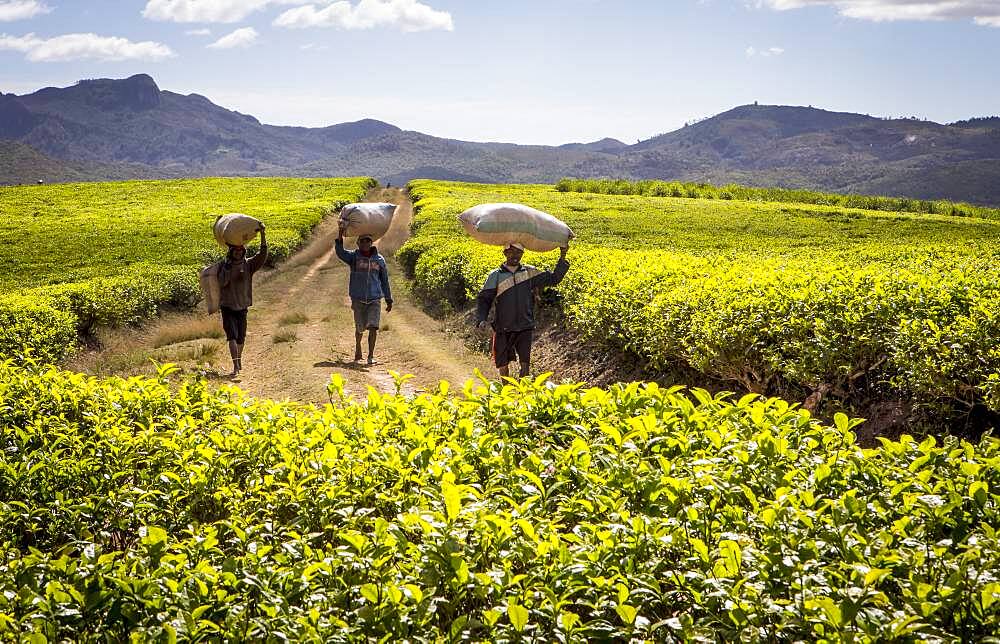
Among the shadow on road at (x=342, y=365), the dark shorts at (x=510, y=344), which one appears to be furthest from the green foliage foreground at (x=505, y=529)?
the shadow on road at (x=342, y=365)

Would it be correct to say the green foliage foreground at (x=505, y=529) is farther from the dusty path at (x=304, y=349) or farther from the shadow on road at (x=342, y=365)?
the shadow on road at (x=342, y=365)

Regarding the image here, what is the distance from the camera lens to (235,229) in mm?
12023

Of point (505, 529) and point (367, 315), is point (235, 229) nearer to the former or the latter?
point (367, 315)

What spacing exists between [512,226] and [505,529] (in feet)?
24.6

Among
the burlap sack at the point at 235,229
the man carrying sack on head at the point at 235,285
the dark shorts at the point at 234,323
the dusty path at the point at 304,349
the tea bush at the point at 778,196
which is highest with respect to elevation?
the tea bush at the point at 778,196

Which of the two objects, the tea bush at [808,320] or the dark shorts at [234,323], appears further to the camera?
the dark shorts at [234,323]

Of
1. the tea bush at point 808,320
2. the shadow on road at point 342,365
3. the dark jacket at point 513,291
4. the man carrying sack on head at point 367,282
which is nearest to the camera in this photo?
the tea bush at point 808,320

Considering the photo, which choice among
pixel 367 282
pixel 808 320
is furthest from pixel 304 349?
pixel 808 320

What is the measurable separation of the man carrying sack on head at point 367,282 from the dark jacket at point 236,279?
4.59 ft

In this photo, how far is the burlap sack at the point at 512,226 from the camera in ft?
A: 33.8

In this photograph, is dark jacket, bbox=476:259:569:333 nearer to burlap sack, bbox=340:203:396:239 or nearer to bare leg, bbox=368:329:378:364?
burlap sack, bbox=340:203:396:239

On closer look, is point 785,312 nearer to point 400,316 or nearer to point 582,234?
point 400,316

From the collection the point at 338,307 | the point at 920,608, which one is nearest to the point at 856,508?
the point at 920,608

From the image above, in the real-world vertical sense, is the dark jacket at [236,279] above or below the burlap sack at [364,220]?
below
